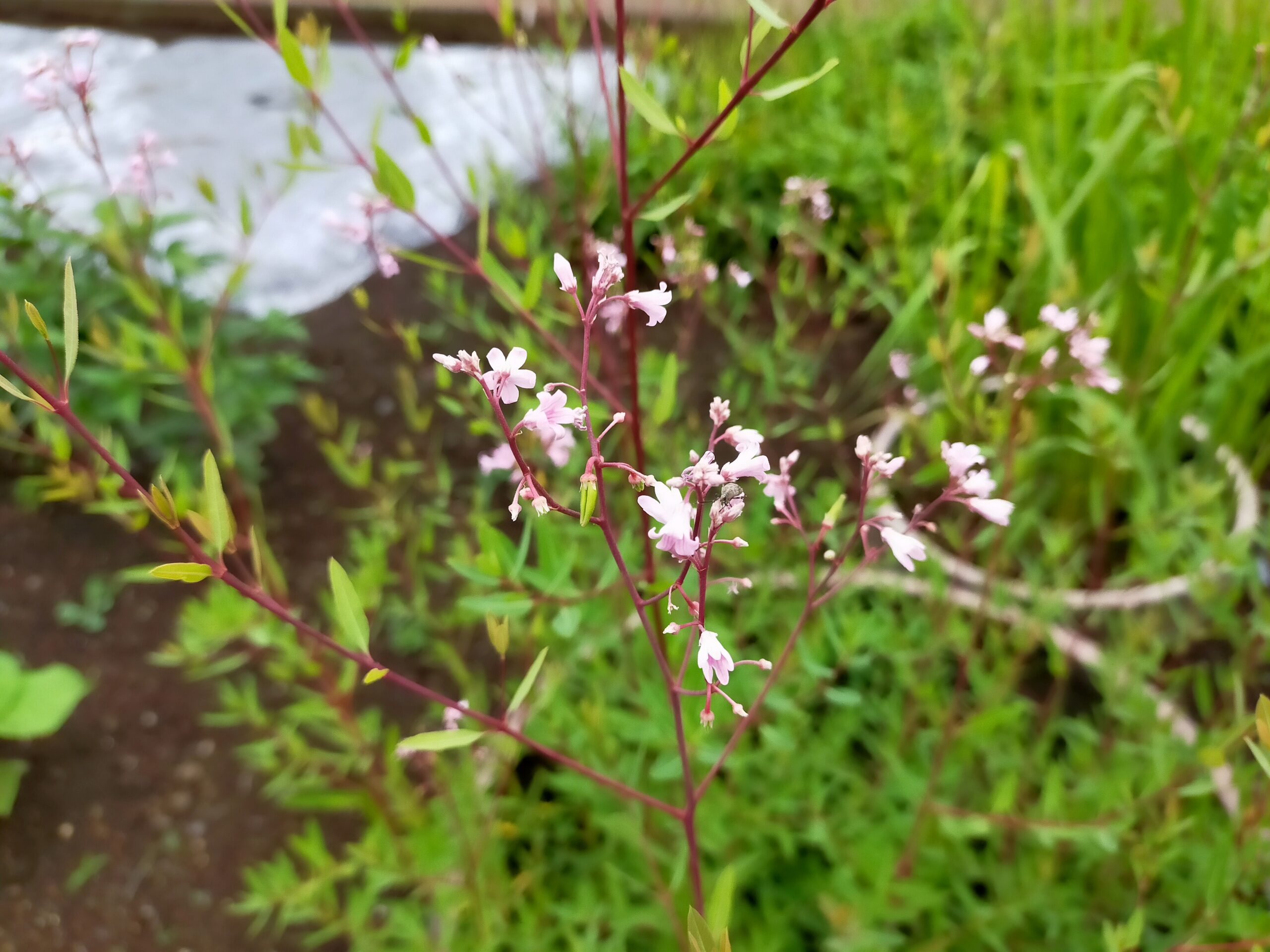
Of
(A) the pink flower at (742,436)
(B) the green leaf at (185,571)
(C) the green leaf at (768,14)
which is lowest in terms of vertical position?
(B) the green leaf at (185,571)

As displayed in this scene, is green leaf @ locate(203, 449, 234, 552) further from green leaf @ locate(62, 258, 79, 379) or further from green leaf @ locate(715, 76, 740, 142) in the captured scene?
green leaf @ locate(715, 76, 740, 142)

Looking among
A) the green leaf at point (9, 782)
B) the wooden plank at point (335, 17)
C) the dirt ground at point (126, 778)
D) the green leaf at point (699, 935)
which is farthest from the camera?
the wooden plank at point (335, 17)

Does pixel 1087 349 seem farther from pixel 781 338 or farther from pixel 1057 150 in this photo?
pixel 1057 150

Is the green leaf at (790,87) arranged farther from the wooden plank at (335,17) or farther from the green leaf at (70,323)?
the wooden plank at (335,17)

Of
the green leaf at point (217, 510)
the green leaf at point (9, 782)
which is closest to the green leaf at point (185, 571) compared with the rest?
the green leaf at point (217, 510)

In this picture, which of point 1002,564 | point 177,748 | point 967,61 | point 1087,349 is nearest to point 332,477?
point 177,748

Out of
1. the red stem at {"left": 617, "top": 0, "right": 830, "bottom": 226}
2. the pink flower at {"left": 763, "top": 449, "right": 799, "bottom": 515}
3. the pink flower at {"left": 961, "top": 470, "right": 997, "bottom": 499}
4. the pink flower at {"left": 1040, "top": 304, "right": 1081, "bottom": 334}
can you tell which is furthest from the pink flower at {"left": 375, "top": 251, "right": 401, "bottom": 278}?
the pink flower at {"left": 1040, "top": 304, "right": 1081, "bottom": 334}
